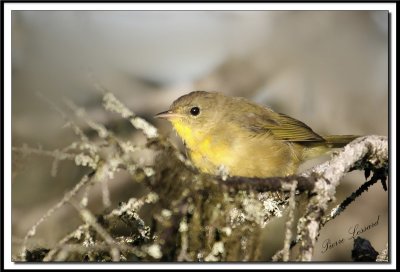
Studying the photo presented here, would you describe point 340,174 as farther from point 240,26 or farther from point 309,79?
point 309,79

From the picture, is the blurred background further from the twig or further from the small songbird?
the twig

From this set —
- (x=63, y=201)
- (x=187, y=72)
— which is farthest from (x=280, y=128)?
(x=63, y=201)

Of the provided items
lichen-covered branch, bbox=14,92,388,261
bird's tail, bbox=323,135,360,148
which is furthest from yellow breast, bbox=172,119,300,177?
lichen-covered branch, bbox=14,92,388,261

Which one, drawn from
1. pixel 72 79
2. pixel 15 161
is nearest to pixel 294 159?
pixel 72 79

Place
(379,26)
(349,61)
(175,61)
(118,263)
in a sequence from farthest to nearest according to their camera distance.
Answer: (349,61), (175,61), (379,26), (118,263)

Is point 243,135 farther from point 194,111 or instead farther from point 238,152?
point 194,111

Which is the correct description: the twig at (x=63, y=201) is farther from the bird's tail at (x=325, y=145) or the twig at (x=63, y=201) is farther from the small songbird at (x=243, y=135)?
the bird's tail at (x=325, y=145)
